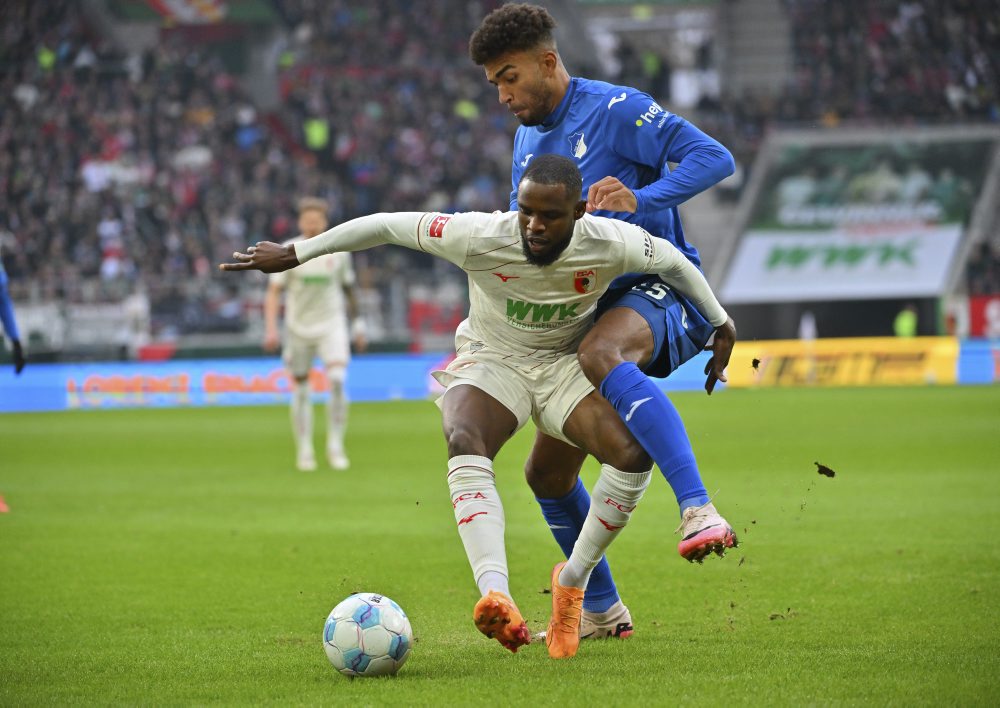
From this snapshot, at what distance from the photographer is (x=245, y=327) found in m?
23.8

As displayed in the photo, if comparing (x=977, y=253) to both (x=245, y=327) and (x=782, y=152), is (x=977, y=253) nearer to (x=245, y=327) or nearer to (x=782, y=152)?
(x=782, y=152)

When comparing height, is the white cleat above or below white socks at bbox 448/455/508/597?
above

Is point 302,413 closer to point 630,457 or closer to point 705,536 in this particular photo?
point 630,457

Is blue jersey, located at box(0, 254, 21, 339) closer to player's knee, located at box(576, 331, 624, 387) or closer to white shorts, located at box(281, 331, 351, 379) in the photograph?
white shorts, located at box(281, 331, 351, 379)

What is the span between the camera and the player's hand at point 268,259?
4926mm

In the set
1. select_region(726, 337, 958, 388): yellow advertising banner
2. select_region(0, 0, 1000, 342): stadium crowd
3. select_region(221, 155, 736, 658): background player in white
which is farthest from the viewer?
select_region(0, 0, 1000, 342): stadium crowd

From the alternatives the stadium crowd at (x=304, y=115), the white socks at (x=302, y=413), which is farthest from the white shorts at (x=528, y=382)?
the stadium crowd at (x=304, y=115)

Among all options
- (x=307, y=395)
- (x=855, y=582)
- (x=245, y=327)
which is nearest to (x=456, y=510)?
(x=855, y=582)

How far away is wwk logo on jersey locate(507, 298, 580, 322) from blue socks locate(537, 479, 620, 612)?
0.89 metres

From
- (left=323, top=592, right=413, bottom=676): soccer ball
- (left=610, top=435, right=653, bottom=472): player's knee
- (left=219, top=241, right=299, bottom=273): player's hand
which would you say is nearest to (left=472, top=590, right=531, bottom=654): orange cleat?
(left=323, top=592, right=413, bottom=676): soccer ball

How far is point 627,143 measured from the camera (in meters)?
5.36

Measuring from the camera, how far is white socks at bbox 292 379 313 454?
42.0 feet

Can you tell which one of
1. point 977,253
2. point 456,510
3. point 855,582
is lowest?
point 977,253

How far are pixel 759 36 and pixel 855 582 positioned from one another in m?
29.6
